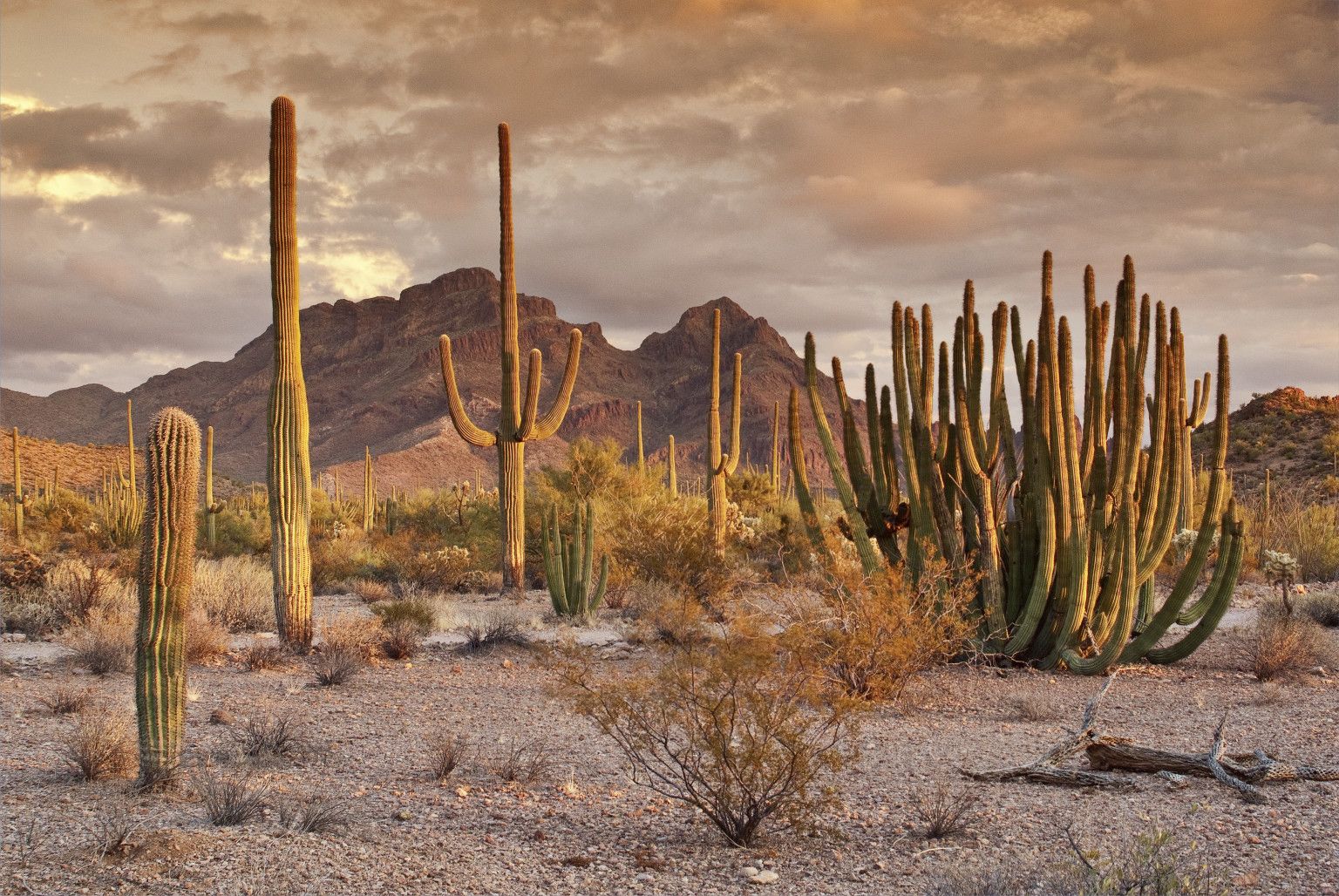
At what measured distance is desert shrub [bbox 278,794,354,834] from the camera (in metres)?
5.96

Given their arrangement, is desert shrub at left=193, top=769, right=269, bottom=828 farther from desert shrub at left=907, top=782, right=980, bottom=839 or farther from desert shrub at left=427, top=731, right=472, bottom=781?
desert shrub at left=907, top=782, right=980, bottom=839

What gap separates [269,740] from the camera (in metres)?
8.00

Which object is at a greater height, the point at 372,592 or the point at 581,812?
the point at 372,592

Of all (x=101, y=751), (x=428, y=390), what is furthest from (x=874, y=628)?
(x=428, y=390)

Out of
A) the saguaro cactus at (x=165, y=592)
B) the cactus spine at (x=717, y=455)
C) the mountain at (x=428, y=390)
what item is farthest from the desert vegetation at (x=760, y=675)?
the mountain at (x=428, y=390)

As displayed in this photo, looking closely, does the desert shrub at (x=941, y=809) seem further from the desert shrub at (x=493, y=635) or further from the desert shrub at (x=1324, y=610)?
the desert shrub at (x=1324, y=610)

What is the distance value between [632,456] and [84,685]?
9294cm

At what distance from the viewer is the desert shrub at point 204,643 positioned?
12500 mm

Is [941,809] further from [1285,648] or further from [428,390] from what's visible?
[428,390]


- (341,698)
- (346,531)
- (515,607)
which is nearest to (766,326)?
(346,531)

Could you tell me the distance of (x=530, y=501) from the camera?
26.5 metres

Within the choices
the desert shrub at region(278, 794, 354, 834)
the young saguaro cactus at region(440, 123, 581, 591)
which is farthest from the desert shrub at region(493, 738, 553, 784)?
the young saguaro cactus at region(440, 123, 581, 591)

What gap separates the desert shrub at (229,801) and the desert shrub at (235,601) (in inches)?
333

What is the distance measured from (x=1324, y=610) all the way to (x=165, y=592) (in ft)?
50.5
